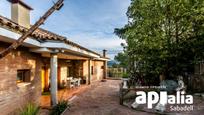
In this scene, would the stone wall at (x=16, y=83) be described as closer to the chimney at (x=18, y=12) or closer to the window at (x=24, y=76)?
the window at (x=24, y=76)

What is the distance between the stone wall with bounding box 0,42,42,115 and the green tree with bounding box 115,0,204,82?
611 centimetres

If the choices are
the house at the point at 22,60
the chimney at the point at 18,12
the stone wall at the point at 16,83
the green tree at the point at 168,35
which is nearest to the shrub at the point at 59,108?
the house at the point at 22,60

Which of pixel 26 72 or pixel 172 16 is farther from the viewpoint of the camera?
pixel 172 16

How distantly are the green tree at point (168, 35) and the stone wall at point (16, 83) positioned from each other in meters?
6.11

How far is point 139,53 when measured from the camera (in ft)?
51.6

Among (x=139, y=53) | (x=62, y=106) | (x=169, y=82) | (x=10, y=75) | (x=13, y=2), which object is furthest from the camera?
(x=139, y=53)

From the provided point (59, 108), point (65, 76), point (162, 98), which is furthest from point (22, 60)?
point (65, 76)

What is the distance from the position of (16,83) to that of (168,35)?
9.21m

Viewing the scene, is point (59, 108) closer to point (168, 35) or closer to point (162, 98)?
point (162, 98)

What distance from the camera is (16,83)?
940 centimetres

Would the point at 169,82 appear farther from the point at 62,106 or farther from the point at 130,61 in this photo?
the point at 62,106

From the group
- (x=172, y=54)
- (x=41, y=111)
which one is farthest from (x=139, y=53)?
(x=41, y=111)

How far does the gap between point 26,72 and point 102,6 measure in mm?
6656

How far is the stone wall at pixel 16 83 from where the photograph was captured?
8359mm
